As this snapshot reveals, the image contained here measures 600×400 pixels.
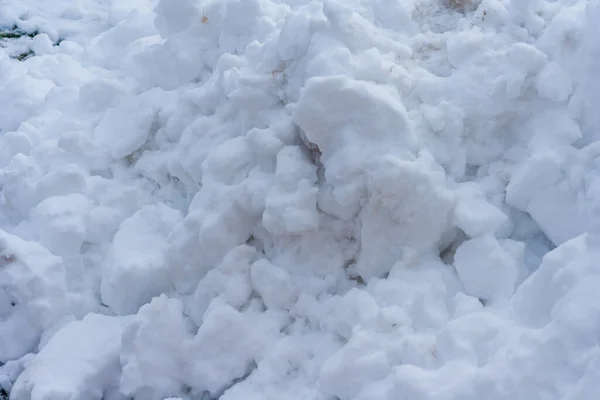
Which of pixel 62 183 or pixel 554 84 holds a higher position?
pixel 554 84

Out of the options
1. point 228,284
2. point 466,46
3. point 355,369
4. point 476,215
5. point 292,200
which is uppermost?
point 466,46

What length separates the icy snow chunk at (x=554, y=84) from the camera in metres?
1.83

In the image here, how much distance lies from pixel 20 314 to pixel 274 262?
81 centimetres

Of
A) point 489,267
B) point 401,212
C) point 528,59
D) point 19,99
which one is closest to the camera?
point 489,267

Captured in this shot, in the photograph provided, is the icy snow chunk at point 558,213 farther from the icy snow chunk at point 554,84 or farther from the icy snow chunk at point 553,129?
the icy snow chunk at point 554,84

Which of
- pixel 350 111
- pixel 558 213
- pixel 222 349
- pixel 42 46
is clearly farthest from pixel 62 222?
pixel 558 213

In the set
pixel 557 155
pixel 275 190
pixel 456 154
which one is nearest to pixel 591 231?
pixel 557 155

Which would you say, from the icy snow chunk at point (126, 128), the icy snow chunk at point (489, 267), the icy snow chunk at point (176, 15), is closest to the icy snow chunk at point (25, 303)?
the icy snow chunk at point (126, 128)

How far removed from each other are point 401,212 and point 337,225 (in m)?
0.21

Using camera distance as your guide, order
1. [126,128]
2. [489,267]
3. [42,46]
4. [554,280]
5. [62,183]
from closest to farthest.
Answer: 1. [554,280]
2. [489,267]
3. [62,183]
4. [126,128]
5. [42,46]

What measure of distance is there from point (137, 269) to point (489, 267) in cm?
104

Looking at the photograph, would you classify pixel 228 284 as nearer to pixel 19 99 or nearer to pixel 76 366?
pixel 76 366

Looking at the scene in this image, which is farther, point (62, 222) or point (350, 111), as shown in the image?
point (62, 222)

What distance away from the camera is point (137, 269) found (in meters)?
1.96
